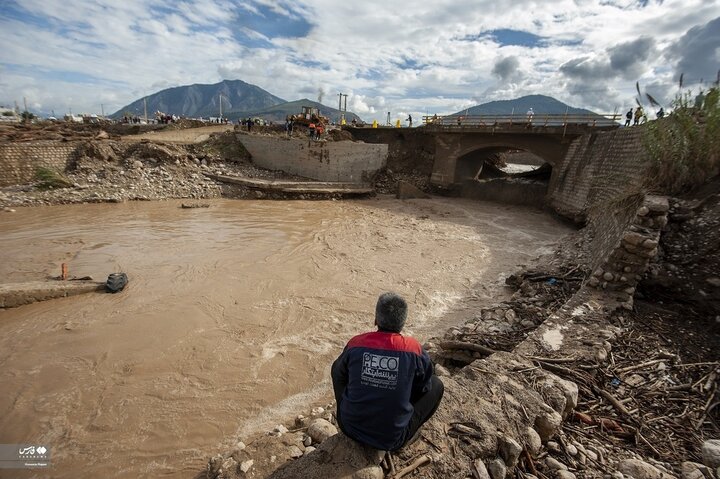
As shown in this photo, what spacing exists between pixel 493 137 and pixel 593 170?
5695 millimetres

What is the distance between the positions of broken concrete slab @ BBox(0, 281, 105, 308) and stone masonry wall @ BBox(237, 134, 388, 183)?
1363 centimetres

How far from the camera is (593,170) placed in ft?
43.4

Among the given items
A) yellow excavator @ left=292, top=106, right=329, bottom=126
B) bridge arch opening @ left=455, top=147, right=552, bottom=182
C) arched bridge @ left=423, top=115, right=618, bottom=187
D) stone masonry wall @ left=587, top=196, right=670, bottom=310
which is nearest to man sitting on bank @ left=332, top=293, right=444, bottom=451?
stone masonry wall @ left=587, top=196, right=670, bottom=310

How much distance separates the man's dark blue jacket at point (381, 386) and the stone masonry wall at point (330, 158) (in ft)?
57.6

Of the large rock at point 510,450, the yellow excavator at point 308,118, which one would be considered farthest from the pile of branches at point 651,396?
the yellow excavator at point 308,118

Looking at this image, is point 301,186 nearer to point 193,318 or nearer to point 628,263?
point 193,318

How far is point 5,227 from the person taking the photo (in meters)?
11.2

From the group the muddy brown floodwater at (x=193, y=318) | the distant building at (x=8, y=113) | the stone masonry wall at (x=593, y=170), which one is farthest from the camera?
the distant building at (x=8, y=113)

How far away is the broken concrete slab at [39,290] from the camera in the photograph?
612cm

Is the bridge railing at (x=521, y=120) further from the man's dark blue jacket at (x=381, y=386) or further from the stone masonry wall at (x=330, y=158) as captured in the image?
the man's dark blue jacket at (x=381, y=386)

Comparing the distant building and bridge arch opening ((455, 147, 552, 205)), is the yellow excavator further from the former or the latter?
the distant building

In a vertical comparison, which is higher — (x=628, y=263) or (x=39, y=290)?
(x=628, y=263)

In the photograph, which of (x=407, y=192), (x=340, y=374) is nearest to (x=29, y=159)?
(x=407, y=192)

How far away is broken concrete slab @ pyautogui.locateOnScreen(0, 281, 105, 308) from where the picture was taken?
20.1 feet
